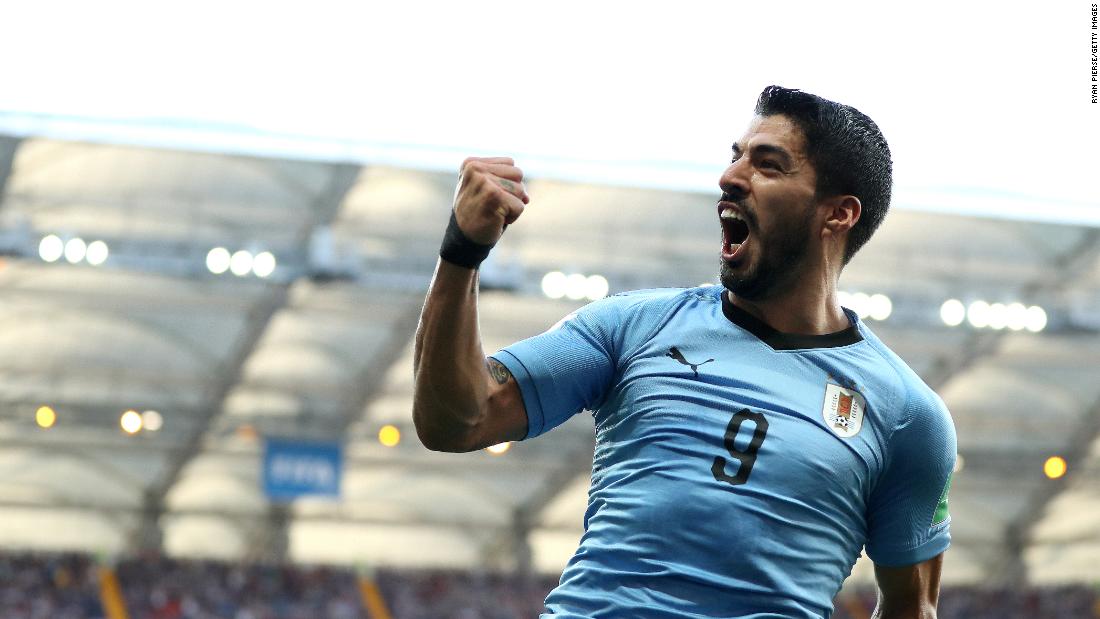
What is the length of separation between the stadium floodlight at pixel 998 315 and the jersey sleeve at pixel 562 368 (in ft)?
66.4

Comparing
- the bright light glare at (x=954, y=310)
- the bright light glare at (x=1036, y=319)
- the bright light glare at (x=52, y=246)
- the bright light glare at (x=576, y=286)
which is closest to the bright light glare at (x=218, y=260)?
the bright light glare at (x=52, y=246)

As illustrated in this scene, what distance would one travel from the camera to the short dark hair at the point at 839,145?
2.44 m

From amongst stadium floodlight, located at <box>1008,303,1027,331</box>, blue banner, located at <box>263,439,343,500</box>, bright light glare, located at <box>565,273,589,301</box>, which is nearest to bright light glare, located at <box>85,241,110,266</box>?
bright light glare, located at <box>565,273,589,301</box>

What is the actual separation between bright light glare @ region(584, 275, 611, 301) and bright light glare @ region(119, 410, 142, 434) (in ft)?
31.2

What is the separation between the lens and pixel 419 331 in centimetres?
216

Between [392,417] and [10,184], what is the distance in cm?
987

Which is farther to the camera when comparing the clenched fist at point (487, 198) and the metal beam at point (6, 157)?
the metal beam at point (6, 157)

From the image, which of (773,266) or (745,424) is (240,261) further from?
(745,424)

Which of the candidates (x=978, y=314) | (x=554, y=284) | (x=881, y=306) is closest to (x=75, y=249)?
(x=554, y=284)

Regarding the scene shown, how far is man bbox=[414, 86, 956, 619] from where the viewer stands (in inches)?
84.1

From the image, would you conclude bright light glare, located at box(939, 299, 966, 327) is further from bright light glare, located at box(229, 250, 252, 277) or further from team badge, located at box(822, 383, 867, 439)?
team badge, located at box(822, 383, 867, 439)

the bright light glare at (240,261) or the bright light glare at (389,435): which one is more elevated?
the bright light glare at (240,261)

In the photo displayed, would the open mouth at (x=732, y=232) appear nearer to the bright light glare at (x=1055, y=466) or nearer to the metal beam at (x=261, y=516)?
the bright light glare at (x=1055, y=466)

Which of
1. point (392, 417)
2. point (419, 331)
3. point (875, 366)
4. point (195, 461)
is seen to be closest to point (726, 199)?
point (875, 366)
